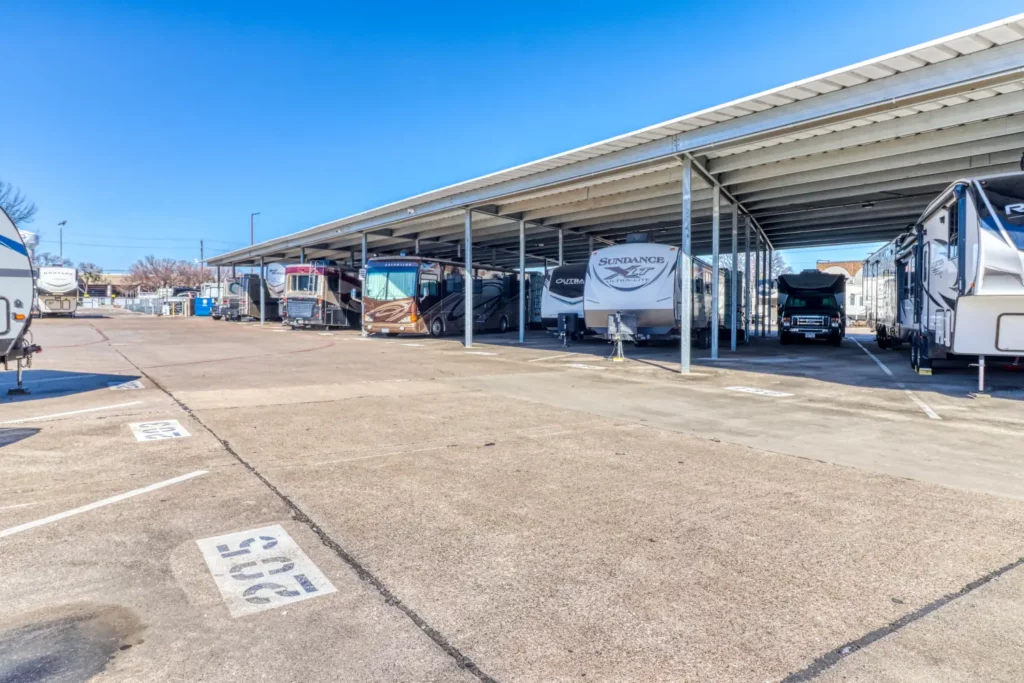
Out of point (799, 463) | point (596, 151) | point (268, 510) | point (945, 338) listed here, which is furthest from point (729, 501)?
point (596, 151)

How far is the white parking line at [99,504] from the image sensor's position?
379 centimetres

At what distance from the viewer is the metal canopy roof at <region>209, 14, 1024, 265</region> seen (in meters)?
9.27

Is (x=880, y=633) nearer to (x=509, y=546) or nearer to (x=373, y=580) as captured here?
(x=509, y=546)

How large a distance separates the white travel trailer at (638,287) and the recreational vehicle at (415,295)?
8.89 meters

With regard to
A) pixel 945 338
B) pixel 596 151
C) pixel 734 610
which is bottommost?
pixel 734 610

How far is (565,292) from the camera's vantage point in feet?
78.7

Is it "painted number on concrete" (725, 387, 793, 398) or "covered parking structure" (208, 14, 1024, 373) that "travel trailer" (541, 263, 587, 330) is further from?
"painted number on concrete" (725, 387, 793, 398)

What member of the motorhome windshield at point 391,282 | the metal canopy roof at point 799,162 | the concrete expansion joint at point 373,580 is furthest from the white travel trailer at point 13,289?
the motorhome windshield at point 391,282

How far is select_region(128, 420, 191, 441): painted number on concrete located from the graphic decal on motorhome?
11.9m

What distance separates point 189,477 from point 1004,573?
Result: 5342 millimetres

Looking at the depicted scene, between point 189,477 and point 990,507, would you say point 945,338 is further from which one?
point 189,477

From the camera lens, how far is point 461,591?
3.05 m

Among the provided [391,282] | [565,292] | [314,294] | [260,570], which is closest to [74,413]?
[260,570]

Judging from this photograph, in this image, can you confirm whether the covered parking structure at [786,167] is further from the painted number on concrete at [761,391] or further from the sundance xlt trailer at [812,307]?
the painted number on concrete at [761,391]
